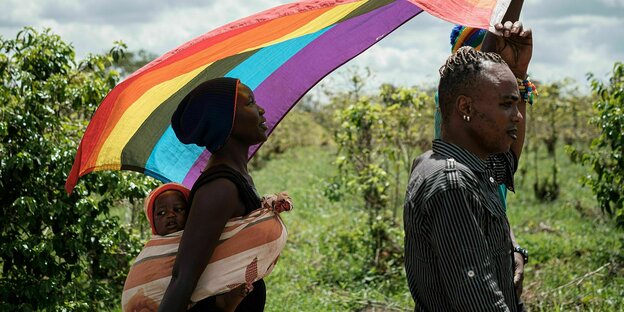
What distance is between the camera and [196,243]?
2.38 m

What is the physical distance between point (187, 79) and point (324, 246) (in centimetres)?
592

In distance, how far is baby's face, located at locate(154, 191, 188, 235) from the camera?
2.58 meters

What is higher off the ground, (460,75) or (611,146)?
(460,75)

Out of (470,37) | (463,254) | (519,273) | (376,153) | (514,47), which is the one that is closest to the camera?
(463,254)

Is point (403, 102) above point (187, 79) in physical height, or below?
below

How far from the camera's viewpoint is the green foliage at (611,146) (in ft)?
21.2

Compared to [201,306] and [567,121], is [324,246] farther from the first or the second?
[567,121]

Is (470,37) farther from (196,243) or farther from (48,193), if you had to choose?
(48,193)

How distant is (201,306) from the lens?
2469 millimetres

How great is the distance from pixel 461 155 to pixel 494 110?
5.8 inches

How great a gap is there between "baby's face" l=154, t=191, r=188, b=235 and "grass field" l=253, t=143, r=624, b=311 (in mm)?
3946

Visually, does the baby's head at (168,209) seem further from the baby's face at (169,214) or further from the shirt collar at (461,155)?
the shirt collar at (461,155)

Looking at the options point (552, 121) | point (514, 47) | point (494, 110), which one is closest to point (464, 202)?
point (494, 110)

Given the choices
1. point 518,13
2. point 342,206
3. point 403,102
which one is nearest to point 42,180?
point 518,13
